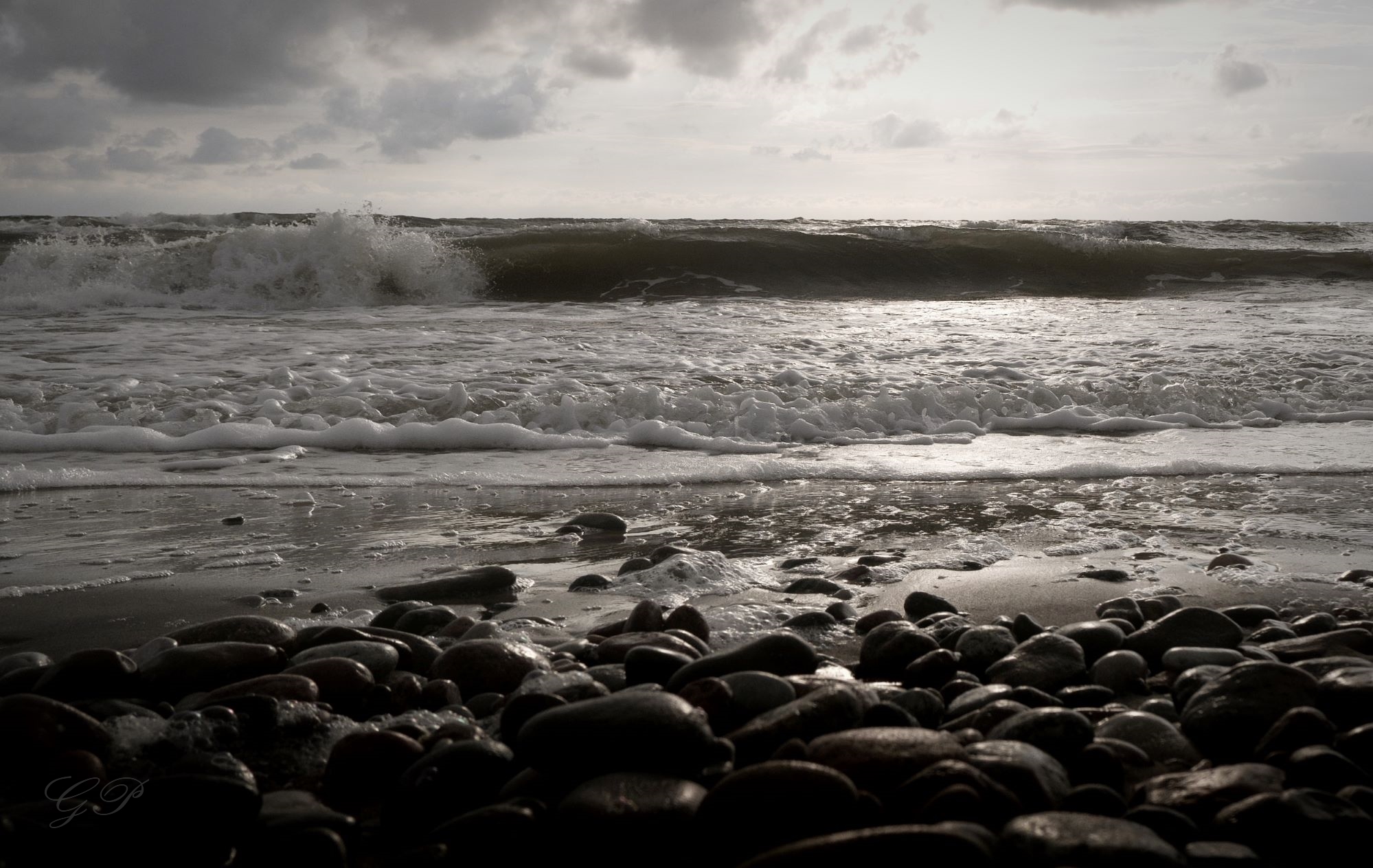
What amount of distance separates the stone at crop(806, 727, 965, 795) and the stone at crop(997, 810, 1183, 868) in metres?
0.19

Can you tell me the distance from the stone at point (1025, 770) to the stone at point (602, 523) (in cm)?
217

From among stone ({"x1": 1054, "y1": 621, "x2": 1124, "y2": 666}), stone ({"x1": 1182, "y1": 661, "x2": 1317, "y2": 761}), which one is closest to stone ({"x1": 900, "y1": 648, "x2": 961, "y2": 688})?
stone ({"x1": 1054, "y1": 621, "x2": 1124, "y2": 666})

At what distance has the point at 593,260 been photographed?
44.1 feet

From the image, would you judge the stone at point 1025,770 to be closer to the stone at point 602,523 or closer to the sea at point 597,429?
the sea at point 597,429

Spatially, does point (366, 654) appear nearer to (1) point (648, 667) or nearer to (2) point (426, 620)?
(2) point (426, 620)

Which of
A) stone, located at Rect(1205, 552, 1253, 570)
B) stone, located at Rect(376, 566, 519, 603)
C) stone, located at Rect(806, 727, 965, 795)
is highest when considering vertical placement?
stone, located at Rect(806, 727, 965, 795)

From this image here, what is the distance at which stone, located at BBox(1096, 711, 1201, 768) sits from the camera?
5.66 ft

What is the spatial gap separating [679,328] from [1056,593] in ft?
20.2

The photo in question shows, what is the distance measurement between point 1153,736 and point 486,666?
1.32m

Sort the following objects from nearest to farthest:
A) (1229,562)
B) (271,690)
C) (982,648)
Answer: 1. (271,690)
2. (982,648)
3. (1229,562)

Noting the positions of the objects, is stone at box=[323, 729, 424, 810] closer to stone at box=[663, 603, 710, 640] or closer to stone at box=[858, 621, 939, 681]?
stone at box=[663, 603, 710, 640]

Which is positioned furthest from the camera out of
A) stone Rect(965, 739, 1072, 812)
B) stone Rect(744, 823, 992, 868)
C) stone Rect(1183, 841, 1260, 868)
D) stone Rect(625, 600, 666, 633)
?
stone Rect(625, 600, 666, 633)

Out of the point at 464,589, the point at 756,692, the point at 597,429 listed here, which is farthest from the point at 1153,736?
the point at 597,429

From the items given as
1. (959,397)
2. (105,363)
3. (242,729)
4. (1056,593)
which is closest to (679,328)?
(959,397)
